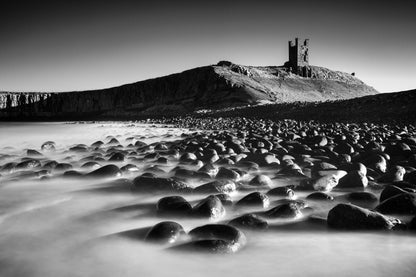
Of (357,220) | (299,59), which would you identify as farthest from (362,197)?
(299,59)

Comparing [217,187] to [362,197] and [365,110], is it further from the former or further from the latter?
[365,110]

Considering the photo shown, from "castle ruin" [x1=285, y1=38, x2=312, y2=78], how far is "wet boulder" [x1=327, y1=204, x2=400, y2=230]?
52055 millimetres

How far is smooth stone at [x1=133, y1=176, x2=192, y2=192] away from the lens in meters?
2.41

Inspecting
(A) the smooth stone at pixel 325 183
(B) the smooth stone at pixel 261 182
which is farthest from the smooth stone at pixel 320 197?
(B) the smooth stone at pixel 261 182

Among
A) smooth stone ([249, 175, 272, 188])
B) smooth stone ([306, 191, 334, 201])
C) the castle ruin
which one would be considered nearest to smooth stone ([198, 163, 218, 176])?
smooth stone ([249, 175, 272, 188])

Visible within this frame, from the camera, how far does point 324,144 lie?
4.66 m

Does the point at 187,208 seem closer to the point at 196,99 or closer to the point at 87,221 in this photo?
the point at 87,221

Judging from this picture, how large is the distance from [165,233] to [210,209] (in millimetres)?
Result: 414

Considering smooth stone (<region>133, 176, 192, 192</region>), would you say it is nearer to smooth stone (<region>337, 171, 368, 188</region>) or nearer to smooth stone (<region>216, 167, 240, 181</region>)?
smooth stone (<region>216, 167, 240, 181</region>)

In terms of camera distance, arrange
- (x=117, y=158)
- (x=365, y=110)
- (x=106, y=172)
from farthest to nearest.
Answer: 1. (x=365, y=110)
2. (x=117, y=158)
3. (x=106, y=172)

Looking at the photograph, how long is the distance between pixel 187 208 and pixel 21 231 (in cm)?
87

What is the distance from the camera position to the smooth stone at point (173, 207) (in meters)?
1.85

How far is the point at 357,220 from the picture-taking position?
1563 mm

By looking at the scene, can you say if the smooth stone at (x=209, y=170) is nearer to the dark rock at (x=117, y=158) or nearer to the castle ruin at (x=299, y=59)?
the dark rock at (x=117, y=158)
